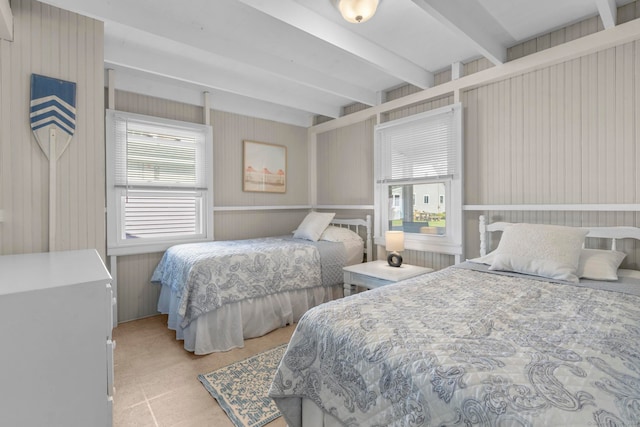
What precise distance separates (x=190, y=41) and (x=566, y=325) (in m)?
2.88

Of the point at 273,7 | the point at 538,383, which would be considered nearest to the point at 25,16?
the point at 273,7

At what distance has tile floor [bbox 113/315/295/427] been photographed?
1771 millimetres

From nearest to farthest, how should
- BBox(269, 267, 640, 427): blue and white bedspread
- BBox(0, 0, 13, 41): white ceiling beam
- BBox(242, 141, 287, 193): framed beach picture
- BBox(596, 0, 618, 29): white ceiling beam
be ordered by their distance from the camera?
BBox(269, 267, 640, 427): blue and white bedspread, BBox(0, 0, 13, 41): white ceiling beam, BBox(596, 0, 618, 29): white ceiling beam, BBox(242, 141, 287, 193): framed beach picture

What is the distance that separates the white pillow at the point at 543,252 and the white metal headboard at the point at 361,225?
1716mm

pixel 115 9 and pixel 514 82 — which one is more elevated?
pixel 115 9

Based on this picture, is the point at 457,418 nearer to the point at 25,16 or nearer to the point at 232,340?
the point at 232,340

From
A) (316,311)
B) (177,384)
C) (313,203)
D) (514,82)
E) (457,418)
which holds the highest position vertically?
(514,82)

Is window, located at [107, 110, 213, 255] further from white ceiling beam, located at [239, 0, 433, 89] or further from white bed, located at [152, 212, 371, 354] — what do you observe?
white ceiling beam, located at [239, 0, 433, 89]

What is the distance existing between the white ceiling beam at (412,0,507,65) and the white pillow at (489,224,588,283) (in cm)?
143

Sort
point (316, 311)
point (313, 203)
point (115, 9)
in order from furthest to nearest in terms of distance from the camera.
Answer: point (313, 203), point (115, 9), point (316, 311)

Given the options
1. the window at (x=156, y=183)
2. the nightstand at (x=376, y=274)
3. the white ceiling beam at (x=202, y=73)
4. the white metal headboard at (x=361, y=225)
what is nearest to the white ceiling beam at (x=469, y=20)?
the white ceiling beam at (x=202, y=73)

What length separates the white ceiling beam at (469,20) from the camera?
191 centimetres

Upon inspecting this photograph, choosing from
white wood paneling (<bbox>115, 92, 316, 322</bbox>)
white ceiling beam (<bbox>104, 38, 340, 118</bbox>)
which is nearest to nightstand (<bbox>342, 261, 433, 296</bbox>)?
white wood paneling (<bbox>115, 92, 316, 322</bbox>)

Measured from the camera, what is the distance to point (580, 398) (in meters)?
0.79
